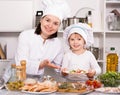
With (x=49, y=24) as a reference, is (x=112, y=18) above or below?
above

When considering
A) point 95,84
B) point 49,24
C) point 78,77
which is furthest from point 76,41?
point 95,84

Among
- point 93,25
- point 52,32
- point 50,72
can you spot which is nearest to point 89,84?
point 52,32

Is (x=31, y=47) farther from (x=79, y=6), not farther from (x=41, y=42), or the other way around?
(x=79, y=6)

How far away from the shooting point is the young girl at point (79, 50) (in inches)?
74.6

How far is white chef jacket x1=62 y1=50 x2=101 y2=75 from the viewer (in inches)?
74.9

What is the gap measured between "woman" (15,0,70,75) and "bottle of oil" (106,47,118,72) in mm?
680

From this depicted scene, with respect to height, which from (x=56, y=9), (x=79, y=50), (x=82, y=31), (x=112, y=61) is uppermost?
(x=56, y=9)

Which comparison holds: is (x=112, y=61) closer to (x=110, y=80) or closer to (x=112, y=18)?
(x=112, y=18)

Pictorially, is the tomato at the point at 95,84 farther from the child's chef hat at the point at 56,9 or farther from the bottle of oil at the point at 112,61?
the bottle of oil at the point at 112,61

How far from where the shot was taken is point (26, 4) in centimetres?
255

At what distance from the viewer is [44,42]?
2.04 m

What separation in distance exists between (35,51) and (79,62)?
349 mm

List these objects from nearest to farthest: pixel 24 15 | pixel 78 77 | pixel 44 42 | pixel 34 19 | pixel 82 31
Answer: pixel 78 77
pixel 82 31
pixel 44 42
pixel 24 15
pixel 34 19

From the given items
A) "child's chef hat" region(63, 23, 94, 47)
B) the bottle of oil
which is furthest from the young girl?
the bottle of oil
